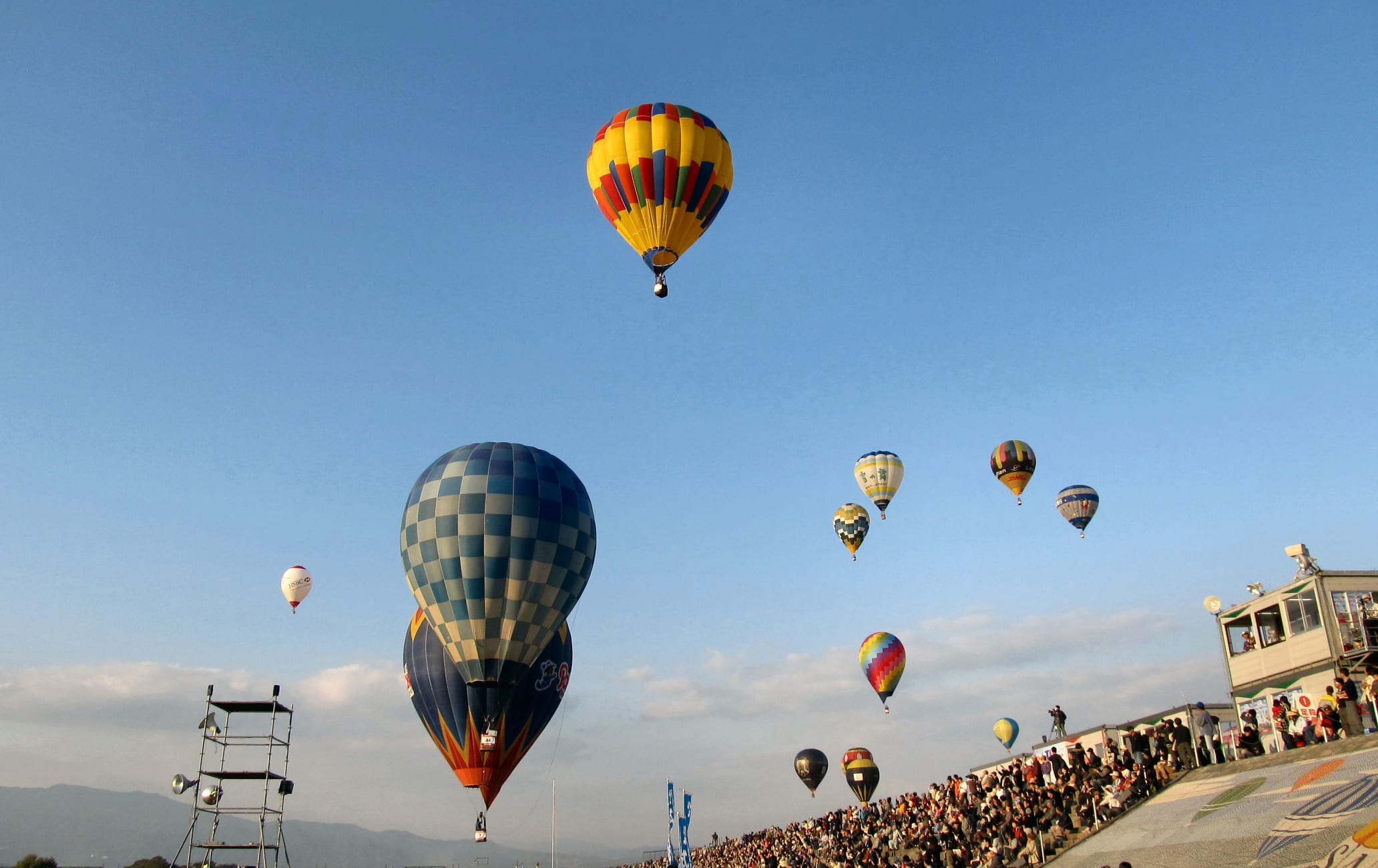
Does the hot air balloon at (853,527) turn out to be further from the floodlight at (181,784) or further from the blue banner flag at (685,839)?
the floodlight at (181,784)

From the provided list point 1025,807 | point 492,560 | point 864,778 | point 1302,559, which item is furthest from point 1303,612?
point 864,778

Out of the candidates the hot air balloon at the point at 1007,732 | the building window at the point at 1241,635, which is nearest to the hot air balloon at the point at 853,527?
the hot air balloon at the point at 1007,732

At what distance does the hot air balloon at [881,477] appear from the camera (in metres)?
46.9

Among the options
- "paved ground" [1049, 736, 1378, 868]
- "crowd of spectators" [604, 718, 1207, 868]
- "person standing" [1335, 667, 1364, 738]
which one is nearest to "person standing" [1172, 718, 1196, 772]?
"crowd of spectators" [604, 718, 1207, 868]

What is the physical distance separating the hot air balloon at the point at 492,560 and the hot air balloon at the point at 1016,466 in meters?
23.2

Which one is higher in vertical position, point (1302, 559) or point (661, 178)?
point (661, 178)

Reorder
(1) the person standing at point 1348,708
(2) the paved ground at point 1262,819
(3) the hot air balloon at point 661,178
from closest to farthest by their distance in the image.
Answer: (2) the paved ground at point 1262,819, (1) the person standing at point 1348,708, (3) the hot air balloon at point 661,178

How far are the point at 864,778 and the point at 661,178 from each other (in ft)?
107

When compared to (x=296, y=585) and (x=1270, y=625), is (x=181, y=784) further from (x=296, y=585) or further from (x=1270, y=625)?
(x=1270, y=625)

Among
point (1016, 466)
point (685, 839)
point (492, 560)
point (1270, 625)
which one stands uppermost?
point (1016, 466)

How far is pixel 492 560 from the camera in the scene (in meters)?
28.8

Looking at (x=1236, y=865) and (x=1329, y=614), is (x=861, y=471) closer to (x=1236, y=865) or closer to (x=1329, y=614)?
(x=1329, y=614)

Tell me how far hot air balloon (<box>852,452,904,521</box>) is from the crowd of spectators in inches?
756

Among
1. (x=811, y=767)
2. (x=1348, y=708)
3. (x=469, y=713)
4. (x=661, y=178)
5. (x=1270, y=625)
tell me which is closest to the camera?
(x=1348, y=708)
